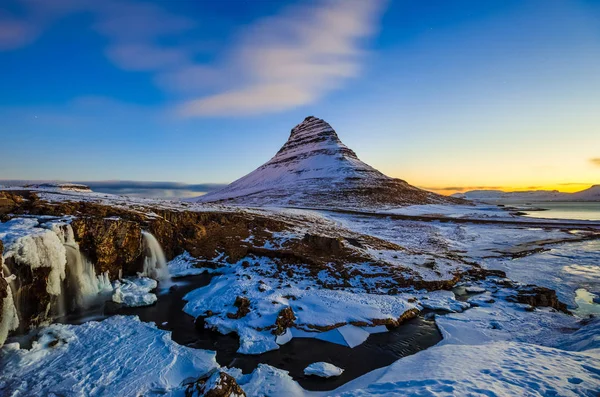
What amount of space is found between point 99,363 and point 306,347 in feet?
27.3

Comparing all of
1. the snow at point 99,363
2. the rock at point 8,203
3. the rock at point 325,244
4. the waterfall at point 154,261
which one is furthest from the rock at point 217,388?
the rock at point 8,203

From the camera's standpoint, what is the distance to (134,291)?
19.0 metres

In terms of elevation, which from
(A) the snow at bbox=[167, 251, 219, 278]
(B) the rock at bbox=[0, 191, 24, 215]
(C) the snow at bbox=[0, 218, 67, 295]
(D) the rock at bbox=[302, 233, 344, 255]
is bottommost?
(A) the snow at bbox=[167, 251, 219, 278]

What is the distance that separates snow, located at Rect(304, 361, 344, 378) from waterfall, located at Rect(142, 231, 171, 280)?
1544 centimetres

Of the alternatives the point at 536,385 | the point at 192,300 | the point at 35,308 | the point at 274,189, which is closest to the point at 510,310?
the point at 536,385

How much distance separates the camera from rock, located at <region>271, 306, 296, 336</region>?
14.7 m

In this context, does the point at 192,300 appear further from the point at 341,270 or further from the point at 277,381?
the point at 341,270

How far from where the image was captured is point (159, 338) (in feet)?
45.3

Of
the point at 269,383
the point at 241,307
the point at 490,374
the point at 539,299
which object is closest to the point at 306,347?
the point at 269,383

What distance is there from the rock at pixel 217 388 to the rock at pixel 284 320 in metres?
5.65

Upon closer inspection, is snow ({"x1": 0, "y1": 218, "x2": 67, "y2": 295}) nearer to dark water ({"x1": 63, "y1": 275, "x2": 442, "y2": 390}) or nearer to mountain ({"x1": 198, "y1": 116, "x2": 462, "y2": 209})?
dark water ({"x1": 63, "y1": 275, "x2": 442, "y2": 390})

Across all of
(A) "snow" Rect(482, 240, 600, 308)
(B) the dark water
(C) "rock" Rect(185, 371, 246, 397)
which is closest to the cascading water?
(B) the dark water

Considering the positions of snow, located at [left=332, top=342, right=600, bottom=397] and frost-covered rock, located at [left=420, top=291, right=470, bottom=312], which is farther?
frost-covered rock, located at [left=420, top=291, right=470, bottom=312]

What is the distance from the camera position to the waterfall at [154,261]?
22808 millimetres
